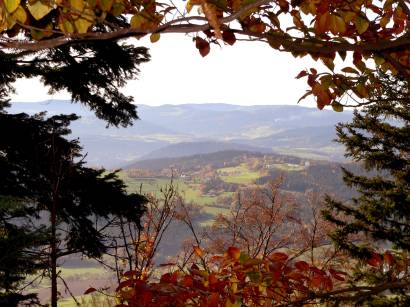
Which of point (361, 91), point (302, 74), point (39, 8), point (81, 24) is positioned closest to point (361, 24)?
point (302, 74)

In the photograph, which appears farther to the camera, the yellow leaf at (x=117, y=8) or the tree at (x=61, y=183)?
the tree at (x=61, y=183)

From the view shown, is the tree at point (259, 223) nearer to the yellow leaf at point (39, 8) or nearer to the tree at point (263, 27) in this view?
the tree at point (263, 27)

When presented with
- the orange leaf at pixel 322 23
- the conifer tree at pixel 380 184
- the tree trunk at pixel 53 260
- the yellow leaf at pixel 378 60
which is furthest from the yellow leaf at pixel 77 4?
the conifer tree at pixel 380 184

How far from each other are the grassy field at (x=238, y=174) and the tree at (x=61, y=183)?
129 metres

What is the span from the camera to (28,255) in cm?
486

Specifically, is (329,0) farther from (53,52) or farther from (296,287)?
(53,52)

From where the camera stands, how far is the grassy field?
143750mm

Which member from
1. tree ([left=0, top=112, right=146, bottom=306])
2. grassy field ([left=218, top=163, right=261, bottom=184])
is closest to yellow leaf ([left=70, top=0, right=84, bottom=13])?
A: tree ([left=0, top=112, right=146, bottom=306])

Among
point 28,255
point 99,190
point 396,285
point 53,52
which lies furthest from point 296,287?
point 53,52

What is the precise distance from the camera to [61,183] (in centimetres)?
621

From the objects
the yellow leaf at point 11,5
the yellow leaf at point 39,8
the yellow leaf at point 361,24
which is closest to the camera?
the yellow leaf at point 11,5

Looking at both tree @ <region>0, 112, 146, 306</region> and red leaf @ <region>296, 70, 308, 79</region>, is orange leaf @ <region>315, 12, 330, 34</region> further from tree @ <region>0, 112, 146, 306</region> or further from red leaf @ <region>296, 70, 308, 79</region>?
tree @ <region>0, 112, 146, 306</region>

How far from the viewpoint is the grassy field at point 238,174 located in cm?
14375

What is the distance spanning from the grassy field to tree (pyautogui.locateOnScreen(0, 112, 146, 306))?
12925 centimetres
